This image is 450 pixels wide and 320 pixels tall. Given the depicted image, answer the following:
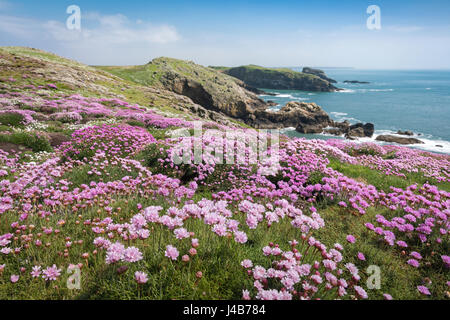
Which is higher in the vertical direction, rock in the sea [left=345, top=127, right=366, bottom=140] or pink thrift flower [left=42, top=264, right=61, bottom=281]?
rock in the sea [left=345, top=127, right=366, bottom=140]

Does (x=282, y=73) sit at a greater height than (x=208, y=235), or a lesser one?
greater

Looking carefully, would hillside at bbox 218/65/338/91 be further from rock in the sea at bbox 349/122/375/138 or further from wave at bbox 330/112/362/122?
rock in the sea at bbox 349/122/375/138

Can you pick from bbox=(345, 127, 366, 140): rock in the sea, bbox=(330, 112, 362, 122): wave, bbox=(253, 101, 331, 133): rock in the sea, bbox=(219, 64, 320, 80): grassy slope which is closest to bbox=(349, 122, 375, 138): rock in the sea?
bbox=(345, 127, 366, 140): rock in the sea

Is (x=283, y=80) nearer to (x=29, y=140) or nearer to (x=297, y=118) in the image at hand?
(x=297, y=118)

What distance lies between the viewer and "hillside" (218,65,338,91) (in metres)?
149

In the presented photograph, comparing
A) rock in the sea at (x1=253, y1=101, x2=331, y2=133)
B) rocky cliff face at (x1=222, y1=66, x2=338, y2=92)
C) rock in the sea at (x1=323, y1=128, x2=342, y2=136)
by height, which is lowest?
rock in the sea at (x1=323, y1=128, x2=342, y2=136)

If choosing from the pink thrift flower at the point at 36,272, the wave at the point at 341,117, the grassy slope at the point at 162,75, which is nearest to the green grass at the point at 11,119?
the pink thrift flower at the point at 36,272

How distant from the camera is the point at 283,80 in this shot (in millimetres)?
166500

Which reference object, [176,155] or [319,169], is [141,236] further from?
[319,169]

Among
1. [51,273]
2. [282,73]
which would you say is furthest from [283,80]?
[51,273]

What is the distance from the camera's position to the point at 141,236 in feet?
8.31

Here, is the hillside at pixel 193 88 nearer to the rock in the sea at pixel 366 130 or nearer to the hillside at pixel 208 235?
the rock in the sea at pixel 366 130

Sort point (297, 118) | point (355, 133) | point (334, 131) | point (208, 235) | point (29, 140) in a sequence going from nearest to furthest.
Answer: point (208, 235) < point (29, 140) < point (355, 133) < point (334, 131) < point (297, 118)
